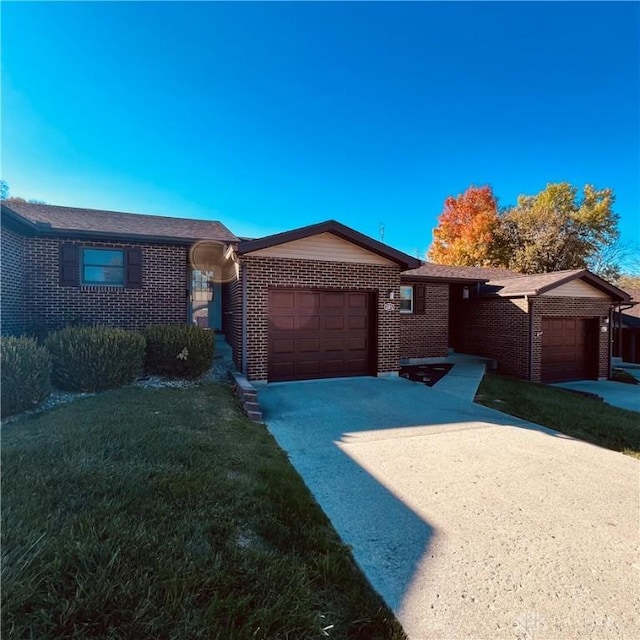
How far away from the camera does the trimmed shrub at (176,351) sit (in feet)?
25.5

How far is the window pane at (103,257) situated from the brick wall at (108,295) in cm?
17

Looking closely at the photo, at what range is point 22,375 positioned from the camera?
5.38 m

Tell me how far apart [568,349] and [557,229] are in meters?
15.8

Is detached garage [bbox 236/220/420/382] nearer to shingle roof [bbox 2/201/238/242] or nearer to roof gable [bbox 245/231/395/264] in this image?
roof gable [bbox 245/231/395/264]

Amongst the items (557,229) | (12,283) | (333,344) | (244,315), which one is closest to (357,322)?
(333,344)

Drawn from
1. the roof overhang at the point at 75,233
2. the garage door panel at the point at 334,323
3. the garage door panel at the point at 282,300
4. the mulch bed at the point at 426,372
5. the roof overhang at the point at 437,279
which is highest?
the roof overhang at the point at 75,233

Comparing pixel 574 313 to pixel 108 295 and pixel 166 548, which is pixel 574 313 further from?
pixel 108 295

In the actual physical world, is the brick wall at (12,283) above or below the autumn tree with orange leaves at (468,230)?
below

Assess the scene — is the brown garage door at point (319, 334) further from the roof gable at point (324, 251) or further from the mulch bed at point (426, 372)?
the mulch bed at point (426, 372)

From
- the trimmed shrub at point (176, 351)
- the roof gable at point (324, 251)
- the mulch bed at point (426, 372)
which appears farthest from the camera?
the mulch bed at point (426, 372)

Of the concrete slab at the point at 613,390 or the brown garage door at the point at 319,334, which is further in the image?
the concrete slab at the point at 613,390

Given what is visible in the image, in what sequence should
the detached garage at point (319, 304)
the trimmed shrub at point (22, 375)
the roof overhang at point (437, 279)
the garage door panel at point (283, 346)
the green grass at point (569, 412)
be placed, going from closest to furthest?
the trimmed shrub at point (22, 375) → the green grass at point (569, 412) → the detached garage at point (319, 304) → the garage door panel at point (283, 346) → the roof overhang at point (437, 279)

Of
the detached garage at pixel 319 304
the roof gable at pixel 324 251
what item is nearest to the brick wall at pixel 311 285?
the detached garage at pixel 319 304

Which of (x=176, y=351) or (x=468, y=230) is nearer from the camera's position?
(x=176, y=351)
